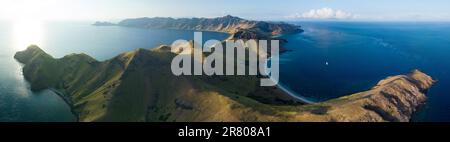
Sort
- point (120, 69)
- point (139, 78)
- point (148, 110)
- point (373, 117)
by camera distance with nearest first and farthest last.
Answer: point (373, 117) → point (148, 110) → point (139, 78) → point (120, 69)

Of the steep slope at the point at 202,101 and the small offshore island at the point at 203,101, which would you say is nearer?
the small offshore island at the point at 203,101

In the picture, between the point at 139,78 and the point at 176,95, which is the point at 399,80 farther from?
the point at 139,78

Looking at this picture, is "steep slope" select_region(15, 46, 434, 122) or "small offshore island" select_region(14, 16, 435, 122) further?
"steep slope" select_region(15, 46, 434, 122)

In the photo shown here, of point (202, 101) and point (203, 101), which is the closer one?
point (203, 101)

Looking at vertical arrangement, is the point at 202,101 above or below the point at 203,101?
below
